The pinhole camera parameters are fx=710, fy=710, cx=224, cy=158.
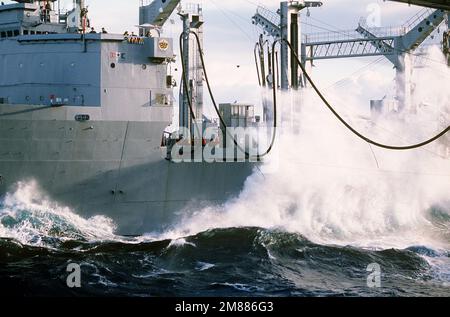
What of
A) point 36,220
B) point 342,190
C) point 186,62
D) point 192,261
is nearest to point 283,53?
point 186,62

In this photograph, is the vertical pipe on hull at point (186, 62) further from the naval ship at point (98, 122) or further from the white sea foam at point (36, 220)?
the white sea foam at point (36, 220)

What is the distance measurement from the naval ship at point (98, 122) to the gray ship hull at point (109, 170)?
3cm

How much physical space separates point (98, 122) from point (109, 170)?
5.51 ft

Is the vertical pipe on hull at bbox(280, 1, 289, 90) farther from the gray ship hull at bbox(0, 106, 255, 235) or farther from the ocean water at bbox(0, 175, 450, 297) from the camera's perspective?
the ocean water at bbox(0, 175, 450, 297)

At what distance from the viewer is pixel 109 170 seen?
79.6 feet

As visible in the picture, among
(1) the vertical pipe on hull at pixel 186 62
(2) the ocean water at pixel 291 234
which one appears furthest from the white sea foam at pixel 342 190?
(1) the vertical pipe on hull at pixel 186 62

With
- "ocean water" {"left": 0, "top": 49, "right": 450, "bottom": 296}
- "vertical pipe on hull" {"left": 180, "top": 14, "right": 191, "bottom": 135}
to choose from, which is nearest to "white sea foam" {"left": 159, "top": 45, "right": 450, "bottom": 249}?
"ocean water" {"left": 0, "top": 49, "right": 450, "bottom": 296}

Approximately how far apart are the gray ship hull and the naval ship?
0.03 meters

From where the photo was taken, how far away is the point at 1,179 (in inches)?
897

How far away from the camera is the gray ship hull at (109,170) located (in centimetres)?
2289
